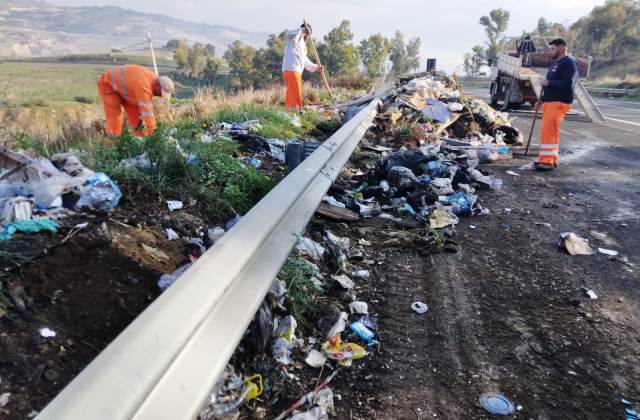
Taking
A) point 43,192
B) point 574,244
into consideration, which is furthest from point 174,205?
point 574,244

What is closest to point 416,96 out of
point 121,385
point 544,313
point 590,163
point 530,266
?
point 590,163

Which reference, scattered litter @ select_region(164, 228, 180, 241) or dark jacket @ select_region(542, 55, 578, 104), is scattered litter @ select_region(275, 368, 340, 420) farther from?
dark jacket @ select_region(542, 55, 578, 104)

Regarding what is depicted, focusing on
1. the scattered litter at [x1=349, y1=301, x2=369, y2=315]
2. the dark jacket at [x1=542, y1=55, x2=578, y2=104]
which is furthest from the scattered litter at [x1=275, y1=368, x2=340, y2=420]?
the dark jacket at [x1=542, y1=55, x2=578, y2=104]

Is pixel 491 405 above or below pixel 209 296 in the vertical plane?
below

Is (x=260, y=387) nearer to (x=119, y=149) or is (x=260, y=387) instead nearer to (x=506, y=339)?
(x=506, y=339)

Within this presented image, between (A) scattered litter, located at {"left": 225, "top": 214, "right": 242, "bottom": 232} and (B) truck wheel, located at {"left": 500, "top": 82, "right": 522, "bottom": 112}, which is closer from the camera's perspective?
(A) scattered litter, located at {"left": 225, "top": 214, "right": 242, "bottom": 232}

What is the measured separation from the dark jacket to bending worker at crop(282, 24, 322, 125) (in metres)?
4.72

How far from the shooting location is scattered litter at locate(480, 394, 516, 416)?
5.54 ft

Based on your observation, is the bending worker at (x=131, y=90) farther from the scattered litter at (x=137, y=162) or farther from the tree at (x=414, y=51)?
the tree at (x=414, y=51)

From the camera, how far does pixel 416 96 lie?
345 inches

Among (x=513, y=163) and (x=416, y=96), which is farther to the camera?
(x=416, y=96)

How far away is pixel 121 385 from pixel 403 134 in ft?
21.5

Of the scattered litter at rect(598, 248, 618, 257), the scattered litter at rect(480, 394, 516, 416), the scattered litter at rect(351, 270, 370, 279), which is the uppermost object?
the scattered litter at rect(598, 248, 618, 257)

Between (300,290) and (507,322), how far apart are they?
116cm
